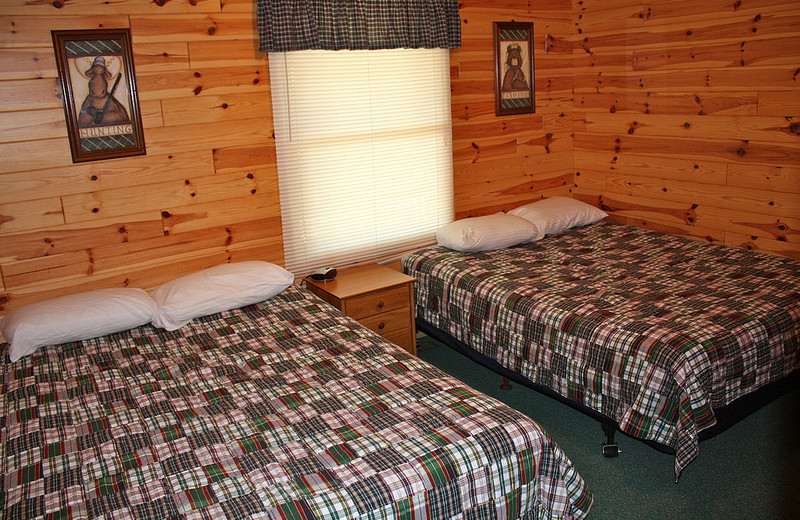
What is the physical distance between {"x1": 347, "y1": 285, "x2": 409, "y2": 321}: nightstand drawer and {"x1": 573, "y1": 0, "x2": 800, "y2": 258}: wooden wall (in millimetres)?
1844

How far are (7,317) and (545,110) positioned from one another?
3.47 m

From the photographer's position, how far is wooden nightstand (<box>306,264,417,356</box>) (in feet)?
11.0

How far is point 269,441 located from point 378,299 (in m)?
1.52

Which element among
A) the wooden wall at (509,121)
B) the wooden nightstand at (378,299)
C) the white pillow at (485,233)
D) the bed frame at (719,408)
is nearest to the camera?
the bed frame at (719,408)

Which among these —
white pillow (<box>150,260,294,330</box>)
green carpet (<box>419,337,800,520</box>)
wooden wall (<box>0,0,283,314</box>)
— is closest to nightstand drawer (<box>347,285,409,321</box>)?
white pillow (<box>150,260,294,330</box>)

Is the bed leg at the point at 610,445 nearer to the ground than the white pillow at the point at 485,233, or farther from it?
nearer to the ground

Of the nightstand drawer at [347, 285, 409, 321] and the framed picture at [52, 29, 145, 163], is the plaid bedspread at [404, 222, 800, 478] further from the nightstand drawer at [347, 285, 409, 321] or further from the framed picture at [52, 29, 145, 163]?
the framed picture at [52, 29, 145, 163]

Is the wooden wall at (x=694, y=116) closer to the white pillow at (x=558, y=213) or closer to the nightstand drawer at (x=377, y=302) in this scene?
the white pillow at (x=558, y=213)

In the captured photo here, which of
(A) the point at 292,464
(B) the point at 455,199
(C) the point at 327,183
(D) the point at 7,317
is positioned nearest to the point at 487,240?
(B) the point at 455,199

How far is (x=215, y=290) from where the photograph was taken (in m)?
3.00

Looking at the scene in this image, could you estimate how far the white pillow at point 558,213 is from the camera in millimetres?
4102

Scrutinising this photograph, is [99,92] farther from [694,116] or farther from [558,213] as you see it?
[694,116]

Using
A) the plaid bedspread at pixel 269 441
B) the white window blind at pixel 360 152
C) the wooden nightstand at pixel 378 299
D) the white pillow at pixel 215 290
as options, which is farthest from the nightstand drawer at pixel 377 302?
the plaid bedspread at pixel 269 441

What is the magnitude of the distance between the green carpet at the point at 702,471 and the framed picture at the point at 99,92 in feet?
7.77
